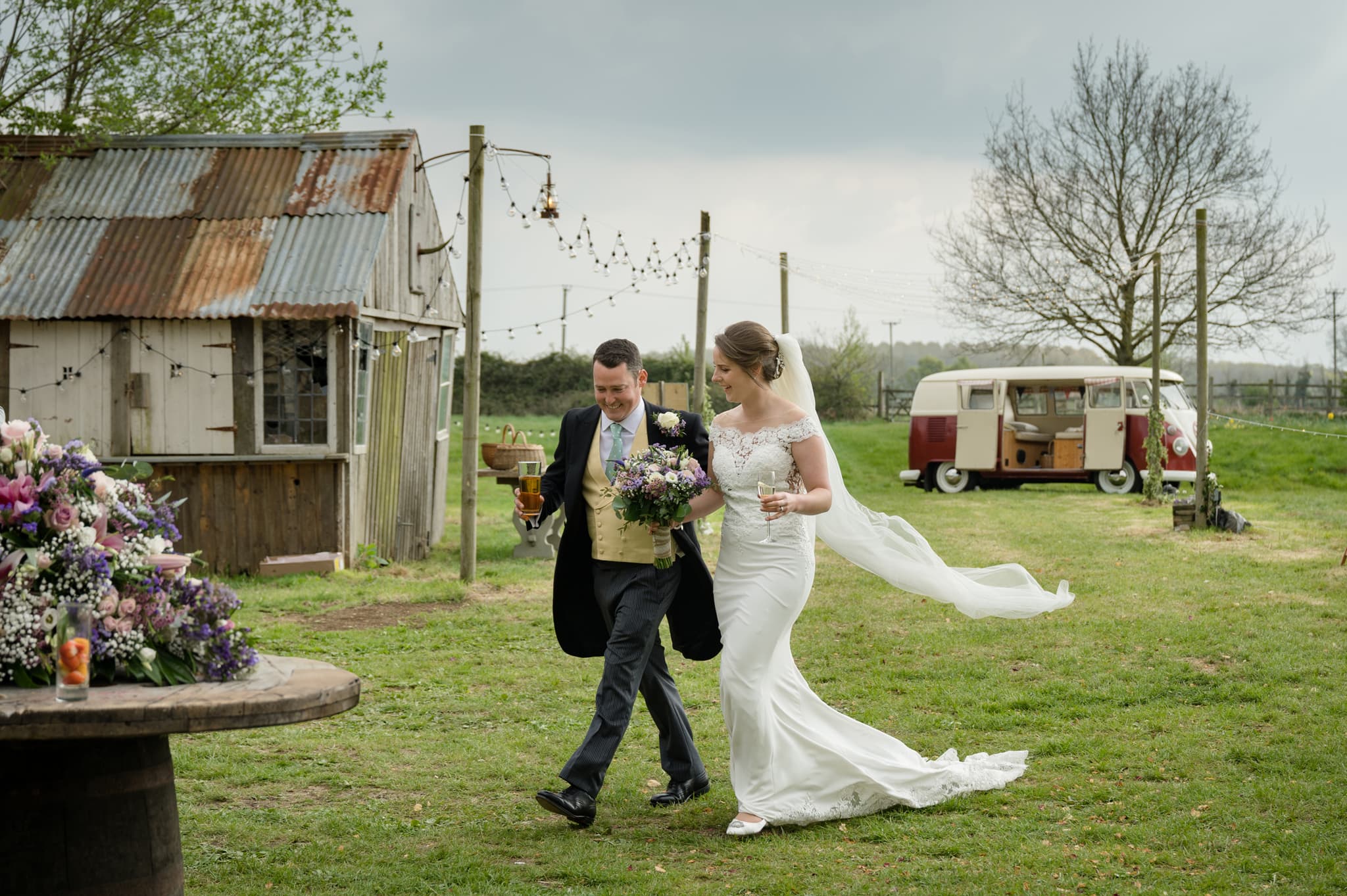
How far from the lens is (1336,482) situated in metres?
25.9

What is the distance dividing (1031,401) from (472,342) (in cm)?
1676

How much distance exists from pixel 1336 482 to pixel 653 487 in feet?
81.1

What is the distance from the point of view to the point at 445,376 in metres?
17.4

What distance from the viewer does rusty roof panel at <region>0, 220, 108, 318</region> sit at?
522 inches

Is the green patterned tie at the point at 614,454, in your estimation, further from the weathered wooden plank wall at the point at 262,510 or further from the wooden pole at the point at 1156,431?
the wooden pole at the point at 1156,431

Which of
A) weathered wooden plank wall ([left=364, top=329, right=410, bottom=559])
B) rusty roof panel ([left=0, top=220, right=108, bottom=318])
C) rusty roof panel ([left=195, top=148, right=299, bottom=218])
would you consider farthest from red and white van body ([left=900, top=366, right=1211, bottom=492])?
rusty roof panel ([left=0, top=220, right=108, bottom=318])

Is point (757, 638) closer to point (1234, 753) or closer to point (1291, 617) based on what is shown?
point (1234, 753)

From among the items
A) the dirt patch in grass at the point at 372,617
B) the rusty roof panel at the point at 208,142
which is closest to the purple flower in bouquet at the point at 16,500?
the dirt patch in grass at the point at 372,617

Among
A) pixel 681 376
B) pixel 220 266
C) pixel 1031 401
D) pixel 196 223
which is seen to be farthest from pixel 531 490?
pixel 681 376

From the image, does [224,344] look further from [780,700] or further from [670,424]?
[780,700]

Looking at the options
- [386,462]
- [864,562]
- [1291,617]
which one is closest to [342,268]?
[386,462]

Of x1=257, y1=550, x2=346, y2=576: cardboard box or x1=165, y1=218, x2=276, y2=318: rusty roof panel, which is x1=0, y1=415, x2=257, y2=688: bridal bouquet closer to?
x1=257, y1=550, x2=346, y2=576: cardboard box

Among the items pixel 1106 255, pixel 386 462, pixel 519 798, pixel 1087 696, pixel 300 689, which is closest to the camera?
pixel 300 689

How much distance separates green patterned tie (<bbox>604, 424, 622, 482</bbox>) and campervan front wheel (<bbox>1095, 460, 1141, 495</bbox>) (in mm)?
21277
